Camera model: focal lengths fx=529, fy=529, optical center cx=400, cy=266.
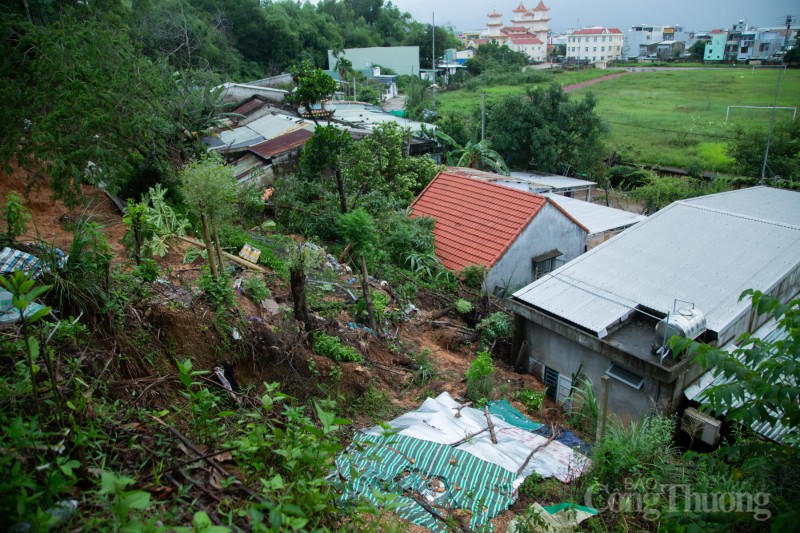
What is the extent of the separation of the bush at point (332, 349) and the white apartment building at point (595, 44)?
93.5 meters

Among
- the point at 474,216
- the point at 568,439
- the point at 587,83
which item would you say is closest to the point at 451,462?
the point at 568,439

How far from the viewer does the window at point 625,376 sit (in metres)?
7.91

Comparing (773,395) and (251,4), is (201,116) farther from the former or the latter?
(251,4)

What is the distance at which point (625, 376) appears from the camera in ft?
26.6

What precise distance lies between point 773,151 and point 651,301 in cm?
1782

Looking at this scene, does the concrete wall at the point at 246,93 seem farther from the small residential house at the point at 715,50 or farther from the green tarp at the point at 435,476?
the small residential house at the point at 715,50

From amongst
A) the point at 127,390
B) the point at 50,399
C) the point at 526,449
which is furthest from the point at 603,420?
the point at 50,399

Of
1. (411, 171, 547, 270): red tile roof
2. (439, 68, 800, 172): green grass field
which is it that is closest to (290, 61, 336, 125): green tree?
(411, 171, 547, 270): red tile roof

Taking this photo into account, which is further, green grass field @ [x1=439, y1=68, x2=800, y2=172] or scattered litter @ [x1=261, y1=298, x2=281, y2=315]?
green grass field @ [x1=439, y1=68, x2=800, y2=172]

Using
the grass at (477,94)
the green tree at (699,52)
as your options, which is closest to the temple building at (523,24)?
the green tree at (699,52)

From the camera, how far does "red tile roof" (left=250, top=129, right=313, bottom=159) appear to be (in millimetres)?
16750

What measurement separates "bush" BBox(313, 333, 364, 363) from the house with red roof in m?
5.53

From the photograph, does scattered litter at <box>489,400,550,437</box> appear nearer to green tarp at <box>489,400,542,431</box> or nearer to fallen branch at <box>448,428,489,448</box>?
green tarp at <box>489,400,542,431</box>

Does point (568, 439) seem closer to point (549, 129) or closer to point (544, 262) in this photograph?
point (544, 262)
